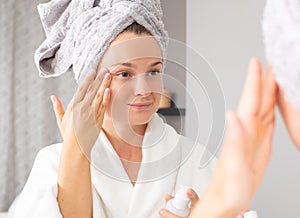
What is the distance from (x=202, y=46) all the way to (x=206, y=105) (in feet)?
3.35

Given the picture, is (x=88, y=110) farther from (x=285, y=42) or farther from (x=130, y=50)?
(x=285, y=42)

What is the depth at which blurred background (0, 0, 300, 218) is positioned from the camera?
1.43m

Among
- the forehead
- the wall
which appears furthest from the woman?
the wall

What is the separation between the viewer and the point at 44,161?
0.89 m

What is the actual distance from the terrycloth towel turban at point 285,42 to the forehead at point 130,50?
12.9 inches

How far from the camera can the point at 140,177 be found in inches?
32.4

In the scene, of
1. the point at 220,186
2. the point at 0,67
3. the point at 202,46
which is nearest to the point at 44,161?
the point at 220,186

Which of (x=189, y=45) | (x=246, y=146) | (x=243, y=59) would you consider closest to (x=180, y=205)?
(x=246, y=146)

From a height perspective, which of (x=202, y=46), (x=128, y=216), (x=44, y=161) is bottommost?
(x=128, y=216)

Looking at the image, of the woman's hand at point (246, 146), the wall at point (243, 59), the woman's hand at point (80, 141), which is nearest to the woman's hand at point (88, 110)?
the woman's hand at point (80, 141)

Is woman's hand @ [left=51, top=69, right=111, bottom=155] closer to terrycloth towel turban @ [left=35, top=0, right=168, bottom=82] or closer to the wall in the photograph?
terrycloth towel turban @ [left=35, top=0, right=168, bottom=82]

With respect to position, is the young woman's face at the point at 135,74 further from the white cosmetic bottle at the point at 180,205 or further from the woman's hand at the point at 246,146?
the woman's hand at the point at 246,146

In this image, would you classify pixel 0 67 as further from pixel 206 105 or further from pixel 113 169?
pixel 206 105

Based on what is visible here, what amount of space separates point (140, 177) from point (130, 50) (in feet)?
0.87
